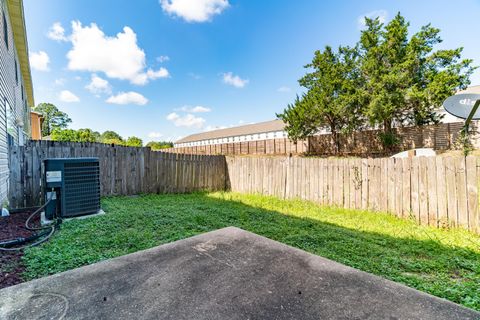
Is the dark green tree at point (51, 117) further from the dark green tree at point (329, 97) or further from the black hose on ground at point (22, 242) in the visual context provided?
the black hose on ground at point (22, 242)

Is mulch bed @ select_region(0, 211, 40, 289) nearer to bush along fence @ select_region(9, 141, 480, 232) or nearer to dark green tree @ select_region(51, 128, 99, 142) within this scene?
bush along fence @ select_region(9, 141, 480, 232)

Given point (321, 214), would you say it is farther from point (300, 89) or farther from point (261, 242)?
point (300, 89)

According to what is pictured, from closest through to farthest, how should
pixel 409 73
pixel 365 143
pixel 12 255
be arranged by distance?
pixel 12 255
pixel 409 73
pixel 365 143

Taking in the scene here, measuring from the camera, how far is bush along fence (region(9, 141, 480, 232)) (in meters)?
3.84

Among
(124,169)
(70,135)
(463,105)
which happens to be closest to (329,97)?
(463,105)

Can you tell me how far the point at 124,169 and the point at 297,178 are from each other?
4799 millimetres

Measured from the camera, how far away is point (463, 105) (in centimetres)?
458

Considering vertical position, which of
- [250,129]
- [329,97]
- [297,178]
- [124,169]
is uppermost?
[250,129]

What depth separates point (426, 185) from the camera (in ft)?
13.5

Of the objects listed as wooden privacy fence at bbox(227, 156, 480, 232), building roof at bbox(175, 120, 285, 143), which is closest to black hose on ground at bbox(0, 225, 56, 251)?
wooden privacy fence at bbox(227, 156, 480, 232)

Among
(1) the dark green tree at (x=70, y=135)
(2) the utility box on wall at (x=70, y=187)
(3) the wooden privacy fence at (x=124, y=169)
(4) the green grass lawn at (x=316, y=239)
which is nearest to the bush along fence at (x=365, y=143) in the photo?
(3) the wooden privacy fence at (x=124, y=169)

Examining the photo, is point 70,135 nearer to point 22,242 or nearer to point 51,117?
point 51,117

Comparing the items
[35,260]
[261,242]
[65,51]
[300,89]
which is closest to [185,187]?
[35,260]

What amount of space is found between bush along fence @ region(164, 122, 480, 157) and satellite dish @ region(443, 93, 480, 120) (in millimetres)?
6235
